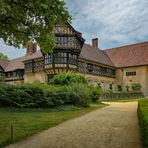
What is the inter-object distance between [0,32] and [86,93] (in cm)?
1112

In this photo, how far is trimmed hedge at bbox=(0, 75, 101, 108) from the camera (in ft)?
63.7

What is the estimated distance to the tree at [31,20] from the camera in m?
11.8

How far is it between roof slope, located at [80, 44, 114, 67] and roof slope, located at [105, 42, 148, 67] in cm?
145

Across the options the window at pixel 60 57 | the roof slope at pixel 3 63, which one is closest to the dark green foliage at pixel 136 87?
the window at pixel 60 57

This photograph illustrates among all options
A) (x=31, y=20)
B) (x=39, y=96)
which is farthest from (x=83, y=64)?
(x=31, y=20)

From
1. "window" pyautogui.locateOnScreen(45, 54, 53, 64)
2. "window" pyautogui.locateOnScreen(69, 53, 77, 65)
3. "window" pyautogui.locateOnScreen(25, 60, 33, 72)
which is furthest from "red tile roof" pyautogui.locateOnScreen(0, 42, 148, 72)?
"window" pyautogui.locateOnScreen(45, 54, 53, 64)

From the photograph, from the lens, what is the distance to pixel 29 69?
151 feet

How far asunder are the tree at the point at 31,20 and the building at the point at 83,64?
23.3 metres

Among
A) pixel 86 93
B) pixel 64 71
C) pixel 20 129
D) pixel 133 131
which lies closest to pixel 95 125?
pixel 133 131

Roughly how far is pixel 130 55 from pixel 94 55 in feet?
27.0

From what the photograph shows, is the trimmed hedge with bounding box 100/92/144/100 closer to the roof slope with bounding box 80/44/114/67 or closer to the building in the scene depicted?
the building

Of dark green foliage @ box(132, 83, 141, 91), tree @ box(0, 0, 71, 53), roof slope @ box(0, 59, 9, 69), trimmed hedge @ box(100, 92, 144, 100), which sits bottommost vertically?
trimmed hedge @ box(100, 92, 144, 100)

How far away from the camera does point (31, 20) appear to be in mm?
13422

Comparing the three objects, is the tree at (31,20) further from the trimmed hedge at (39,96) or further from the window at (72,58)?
the window at (72,58)
